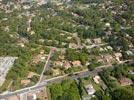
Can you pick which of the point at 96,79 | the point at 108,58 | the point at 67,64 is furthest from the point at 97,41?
the point at 96,79

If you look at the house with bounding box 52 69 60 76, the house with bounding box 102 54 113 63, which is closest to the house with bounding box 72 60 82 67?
the house with bounding box 52 69 60 76

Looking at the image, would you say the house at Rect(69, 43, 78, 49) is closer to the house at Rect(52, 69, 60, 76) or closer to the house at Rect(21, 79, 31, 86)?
the house at Rect(52, 69, 60, 76)

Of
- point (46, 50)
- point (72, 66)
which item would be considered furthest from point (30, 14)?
point (72, 66)

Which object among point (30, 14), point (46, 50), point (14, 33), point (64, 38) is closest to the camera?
point (46, 50)

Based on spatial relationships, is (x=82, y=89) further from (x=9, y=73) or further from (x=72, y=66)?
(x=9, y=73)

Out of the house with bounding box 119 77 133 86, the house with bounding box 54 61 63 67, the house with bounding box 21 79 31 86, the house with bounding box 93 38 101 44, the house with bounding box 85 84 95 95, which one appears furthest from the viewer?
the house with bounding box 93 38 101 44

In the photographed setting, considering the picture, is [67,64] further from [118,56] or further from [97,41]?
[97,41]

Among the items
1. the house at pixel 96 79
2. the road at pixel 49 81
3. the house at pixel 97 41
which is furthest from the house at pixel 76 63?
the house at pixel 97 41

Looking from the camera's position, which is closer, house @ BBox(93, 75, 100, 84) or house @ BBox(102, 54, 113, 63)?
house @ BBox(93, 75, 100, 84)

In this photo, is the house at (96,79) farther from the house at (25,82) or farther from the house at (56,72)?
the house at (25,82)
